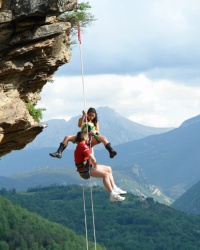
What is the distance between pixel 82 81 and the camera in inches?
758

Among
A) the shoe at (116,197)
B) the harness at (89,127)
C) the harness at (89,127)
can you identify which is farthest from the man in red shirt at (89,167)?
the harness at (89,127)

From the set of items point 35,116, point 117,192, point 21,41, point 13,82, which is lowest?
point 117,192

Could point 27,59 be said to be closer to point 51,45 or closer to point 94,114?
point 51,45

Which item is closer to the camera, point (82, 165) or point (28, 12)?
point (28, 12)

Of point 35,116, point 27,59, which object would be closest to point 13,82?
point 27,59

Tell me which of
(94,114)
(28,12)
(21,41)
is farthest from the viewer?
(94,114)

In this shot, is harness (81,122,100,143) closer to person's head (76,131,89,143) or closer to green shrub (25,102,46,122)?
person's head (76,131,89,143)

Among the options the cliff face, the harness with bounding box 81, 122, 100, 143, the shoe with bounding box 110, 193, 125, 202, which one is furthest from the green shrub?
the shoe with bounding box 110, 193, 125, 202

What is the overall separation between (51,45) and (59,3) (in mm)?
2178

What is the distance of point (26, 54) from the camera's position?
798 inches

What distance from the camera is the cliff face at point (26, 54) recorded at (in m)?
18.3

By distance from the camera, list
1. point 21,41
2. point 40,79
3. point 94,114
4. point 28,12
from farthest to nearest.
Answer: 1. point 40,79
2. point 94,114
3. point 21,41
4. point 28,12

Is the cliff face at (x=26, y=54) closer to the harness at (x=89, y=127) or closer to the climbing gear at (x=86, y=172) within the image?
the harness at (x=89, y=127)

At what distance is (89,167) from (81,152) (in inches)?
21.7
